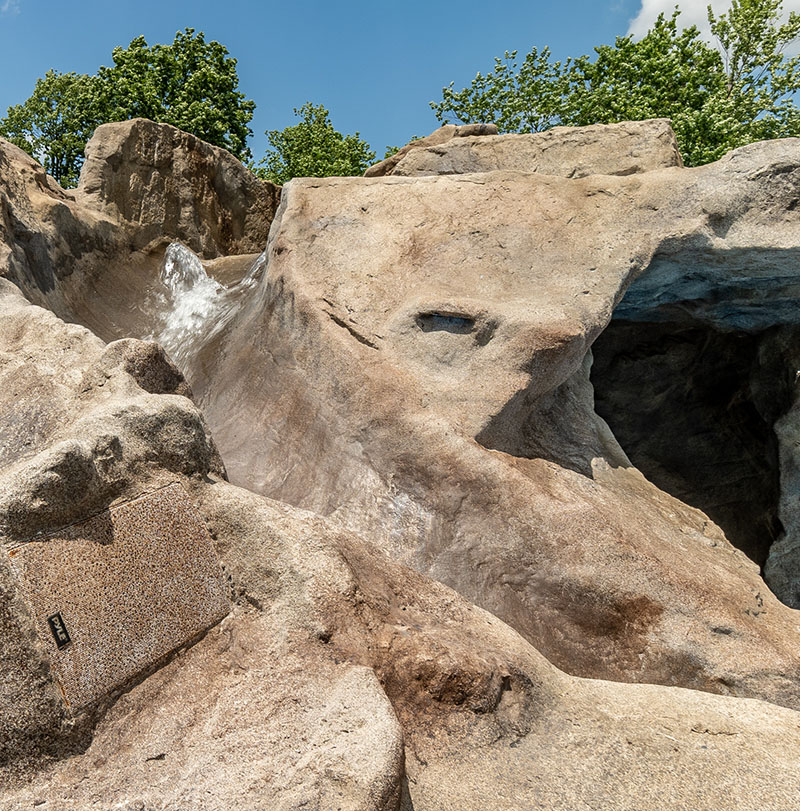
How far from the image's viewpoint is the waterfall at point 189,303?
824cm

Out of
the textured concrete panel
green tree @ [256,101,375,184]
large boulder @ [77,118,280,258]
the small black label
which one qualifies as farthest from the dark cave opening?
green tree @ [256,101,375,184]

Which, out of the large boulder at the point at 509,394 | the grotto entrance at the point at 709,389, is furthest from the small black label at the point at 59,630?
the grotto entrance at the point at 709,389

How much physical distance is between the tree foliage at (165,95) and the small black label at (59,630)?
22.5 meters

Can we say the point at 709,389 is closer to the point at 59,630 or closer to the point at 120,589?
the point at 120,589

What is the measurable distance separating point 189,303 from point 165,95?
54.7 ft

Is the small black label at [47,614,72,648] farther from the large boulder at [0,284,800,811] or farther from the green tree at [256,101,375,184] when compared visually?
the green tree at [256,101,375,184]

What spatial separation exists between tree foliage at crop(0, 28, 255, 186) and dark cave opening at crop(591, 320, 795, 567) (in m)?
17.8

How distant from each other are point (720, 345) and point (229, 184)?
9141 millimetres

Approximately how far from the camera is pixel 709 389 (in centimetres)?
1016

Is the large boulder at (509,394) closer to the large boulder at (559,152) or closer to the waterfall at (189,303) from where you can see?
the waterfall at (189,303)

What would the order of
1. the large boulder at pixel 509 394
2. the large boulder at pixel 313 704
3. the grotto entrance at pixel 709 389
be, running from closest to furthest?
the large boulder at pixel 313 704 < the large boulder at pixel 509 394 < the grotto entrance at pixel 709 389

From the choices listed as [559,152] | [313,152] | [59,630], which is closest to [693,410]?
[559,152]

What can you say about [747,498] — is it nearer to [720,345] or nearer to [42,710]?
[720,345]

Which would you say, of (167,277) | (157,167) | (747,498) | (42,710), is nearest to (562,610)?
(42,710)
